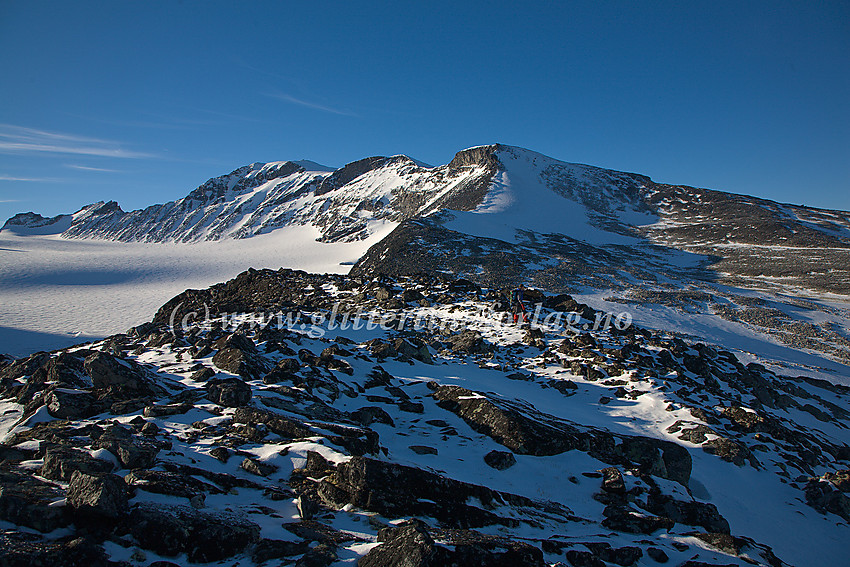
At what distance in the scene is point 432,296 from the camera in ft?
76.2

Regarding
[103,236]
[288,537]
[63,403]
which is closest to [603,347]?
[288,537]

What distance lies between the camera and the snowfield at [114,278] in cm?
2901

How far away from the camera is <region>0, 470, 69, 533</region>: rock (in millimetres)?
4000

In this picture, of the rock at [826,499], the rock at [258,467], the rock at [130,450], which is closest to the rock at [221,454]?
the rock at [258,467]

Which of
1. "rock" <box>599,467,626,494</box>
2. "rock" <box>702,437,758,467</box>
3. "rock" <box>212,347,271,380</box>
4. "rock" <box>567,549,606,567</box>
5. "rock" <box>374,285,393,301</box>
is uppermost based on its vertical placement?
"rock" <box>374,285,393,301</box>

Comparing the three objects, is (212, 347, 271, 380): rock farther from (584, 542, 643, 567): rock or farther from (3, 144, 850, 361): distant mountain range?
(3, 144, 850, 361): distant mountain range

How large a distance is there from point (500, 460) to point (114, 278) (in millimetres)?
70661

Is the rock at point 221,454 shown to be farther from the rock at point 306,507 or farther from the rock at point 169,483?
the rock at point 306,507

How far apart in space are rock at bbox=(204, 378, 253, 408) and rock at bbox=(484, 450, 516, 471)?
5.17m

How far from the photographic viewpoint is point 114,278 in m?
60.8

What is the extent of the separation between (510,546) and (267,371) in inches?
330

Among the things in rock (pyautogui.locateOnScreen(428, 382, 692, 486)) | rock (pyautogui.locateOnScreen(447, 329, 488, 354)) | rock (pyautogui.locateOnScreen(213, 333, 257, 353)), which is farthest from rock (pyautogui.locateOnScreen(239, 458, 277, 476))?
rock (pyautogui.locateOnScreen(447, 329, 488, 354))

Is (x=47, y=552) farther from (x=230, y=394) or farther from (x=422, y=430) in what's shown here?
(x=422, y=430)

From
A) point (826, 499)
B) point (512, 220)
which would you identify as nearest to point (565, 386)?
point (826, 499)
